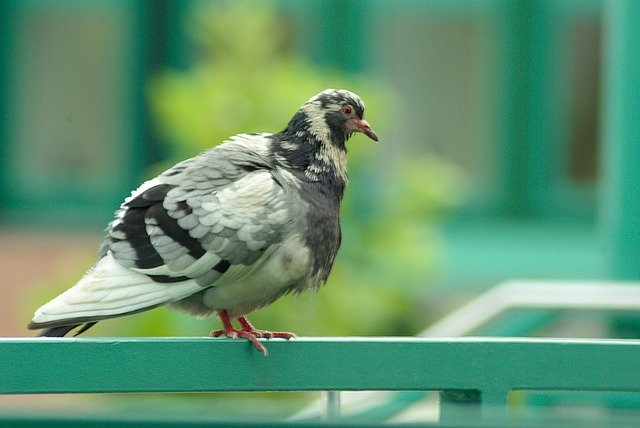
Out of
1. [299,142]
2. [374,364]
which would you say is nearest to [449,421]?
[374,364]

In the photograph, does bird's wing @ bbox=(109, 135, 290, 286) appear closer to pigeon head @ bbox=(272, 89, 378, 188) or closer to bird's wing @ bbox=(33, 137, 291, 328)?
bird's wing @ bbox=(33, 137, 291, 328)

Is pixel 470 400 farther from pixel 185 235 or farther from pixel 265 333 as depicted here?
pixel 185 235

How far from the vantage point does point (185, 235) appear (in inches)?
144

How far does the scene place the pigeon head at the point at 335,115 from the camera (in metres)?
3.97

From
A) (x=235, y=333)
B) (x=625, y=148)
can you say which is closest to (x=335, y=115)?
(x=235, y=333)

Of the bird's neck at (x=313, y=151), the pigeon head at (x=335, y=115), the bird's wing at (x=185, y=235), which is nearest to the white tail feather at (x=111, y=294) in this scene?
the bird's wing at (x=185, y=235)

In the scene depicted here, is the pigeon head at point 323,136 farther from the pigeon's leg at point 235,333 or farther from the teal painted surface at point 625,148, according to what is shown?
the teal painted surface at point 625,148

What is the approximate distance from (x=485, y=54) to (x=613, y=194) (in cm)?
574

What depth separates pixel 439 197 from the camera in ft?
24.8

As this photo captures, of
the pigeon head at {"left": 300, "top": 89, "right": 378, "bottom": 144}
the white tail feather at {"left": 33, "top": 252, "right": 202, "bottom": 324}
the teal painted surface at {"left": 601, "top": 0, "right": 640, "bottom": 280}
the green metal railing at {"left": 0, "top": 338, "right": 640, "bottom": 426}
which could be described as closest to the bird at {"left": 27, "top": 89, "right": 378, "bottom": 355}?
the white tail feather at {"left": 33, "top": 252, "right": 202, "bottom": 324}

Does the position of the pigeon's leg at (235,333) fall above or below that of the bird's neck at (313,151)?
below

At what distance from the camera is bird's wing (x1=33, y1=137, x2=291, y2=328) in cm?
358

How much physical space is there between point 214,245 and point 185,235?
0.28 feet

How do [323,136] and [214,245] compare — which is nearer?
[214,245]
